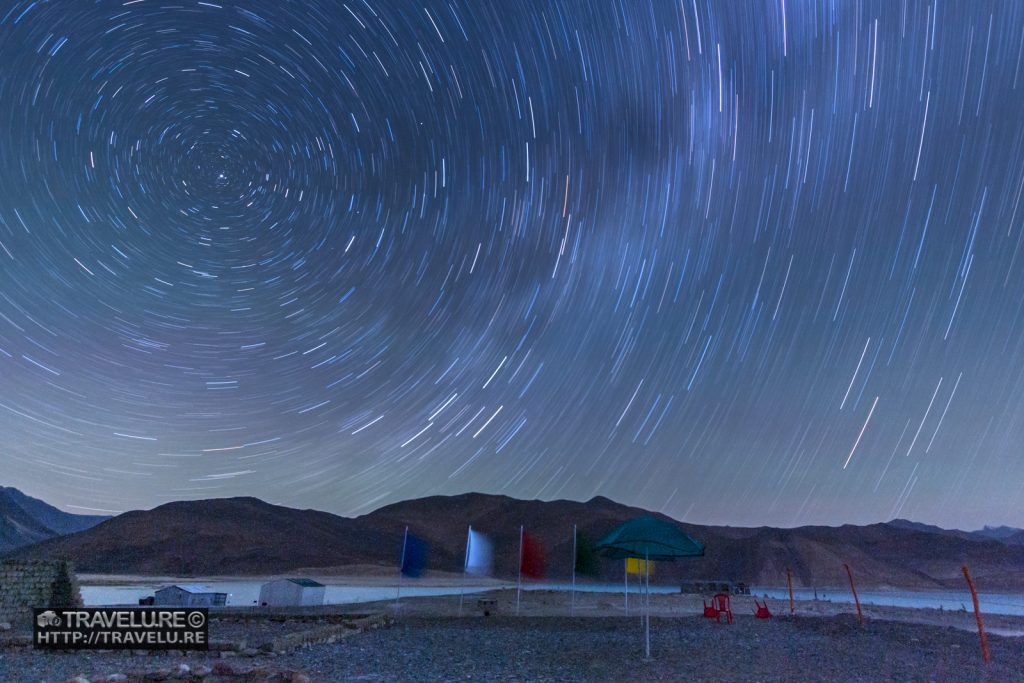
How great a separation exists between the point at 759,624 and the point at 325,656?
1608cm

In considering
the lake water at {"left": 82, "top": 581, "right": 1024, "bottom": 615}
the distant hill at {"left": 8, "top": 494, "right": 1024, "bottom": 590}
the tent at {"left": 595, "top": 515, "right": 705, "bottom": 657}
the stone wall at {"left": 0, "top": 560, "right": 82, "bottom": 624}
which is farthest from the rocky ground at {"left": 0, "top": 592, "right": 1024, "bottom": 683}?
the distant hill at {"left": 8, "top": 494, "right": 1024, "bottom": 590}

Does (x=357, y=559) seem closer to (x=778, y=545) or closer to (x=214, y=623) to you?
(x=778, y=545)

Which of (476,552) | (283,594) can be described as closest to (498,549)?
(283,594)

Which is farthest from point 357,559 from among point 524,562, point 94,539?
point 524,562

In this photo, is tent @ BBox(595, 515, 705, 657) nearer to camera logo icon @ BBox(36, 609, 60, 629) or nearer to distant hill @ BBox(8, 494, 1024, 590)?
camera logo icon @ BBox(36, 609, 60, 629)

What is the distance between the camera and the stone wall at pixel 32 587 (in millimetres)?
21281

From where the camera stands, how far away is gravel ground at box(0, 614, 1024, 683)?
13000 mm

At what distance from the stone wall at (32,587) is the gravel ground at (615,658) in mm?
6619

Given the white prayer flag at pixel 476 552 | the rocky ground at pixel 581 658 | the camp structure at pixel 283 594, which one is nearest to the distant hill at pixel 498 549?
the camp structure at pixel 283 594

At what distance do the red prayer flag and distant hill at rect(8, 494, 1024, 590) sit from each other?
11171 centimetres

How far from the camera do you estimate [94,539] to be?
15075 cm

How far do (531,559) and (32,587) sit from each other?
781 inches

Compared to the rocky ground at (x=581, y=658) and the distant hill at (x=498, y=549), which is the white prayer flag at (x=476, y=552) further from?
the distant hill at (x=498, y=549)

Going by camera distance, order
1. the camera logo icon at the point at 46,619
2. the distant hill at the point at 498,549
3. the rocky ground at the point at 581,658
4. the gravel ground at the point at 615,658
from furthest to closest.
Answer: the distant hill at the point at 498,549 < the camera logo icon at the point at 46,619 < the gravel ground at the point at 615,658 < the rocky ground at the point at 581,658
